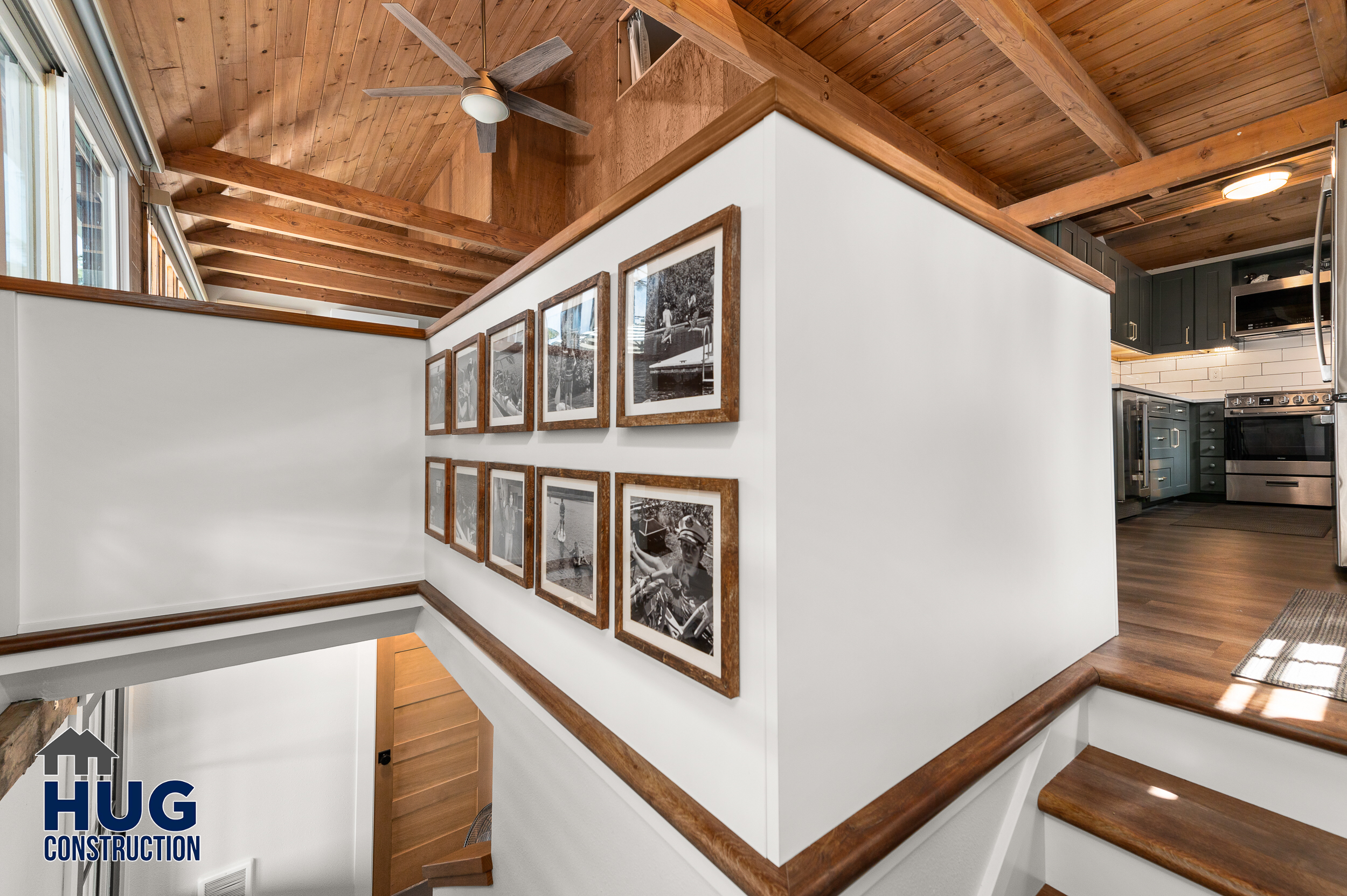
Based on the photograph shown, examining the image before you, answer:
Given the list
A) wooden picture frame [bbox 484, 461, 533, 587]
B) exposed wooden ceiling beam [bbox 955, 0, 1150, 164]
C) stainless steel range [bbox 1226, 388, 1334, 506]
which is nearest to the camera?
wooden picture frame [bbox 484, 461, 533, 587]

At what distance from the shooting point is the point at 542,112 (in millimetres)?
3514

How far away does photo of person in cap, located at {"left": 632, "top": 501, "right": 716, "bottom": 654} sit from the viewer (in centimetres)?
102

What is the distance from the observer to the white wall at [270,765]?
3648mm

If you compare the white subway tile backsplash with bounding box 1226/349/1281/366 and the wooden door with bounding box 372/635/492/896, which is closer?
the wooden door with bounding box 372/635/492/896

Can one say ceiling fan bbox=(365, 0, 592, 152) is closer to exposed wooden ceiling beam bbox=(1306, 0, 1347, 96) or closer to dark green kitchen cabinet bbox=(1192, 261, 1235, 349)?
exposed wooden ceiling beam bbox=(1306, 0, 1347, 96)

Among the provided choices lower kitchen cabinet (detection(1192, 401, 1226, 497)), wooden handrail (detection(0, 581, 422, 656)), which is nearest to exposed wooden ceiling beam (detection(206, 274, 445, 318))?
wooden handrail (detection(0, 581, 422, 656))

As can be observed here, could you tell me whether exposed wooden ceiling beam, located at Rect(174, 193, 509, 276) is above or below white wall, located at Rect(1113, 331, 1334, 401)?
above

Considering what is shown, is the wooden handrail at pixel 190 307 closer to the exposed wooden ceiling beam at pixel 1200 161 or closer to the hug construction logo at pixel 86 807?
the hug construction logo at pixel 86 807

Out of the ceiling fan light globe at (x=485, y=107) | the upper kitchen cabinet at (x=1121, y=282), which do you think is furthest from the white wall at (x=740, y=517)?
the upper kitchen cabinet at (x=1121, y=282)

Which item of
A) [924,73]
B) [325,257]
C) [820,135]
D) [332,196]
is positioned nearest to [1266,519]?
[924,73]

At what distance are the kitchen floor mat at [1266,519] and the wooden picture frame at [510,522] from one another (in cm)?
469

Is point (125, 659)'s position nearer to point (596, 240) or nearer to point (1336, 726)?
point (596, 240)

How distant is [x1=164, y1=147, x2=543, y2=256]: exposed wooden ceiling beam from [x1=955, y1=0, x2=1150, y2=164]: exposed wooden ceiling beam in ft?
10.4

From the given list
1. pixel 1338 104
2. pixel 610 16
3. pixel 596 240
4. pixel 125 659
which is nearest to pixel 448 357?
pixel 596 240
